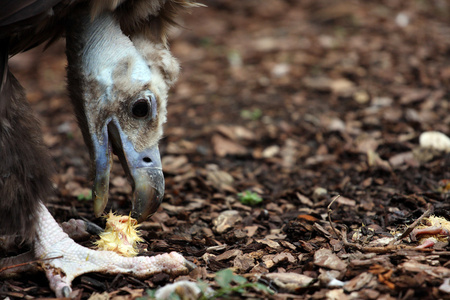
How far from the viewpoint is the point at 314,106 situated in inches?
244

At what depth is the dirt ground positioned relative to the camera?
2764 mm

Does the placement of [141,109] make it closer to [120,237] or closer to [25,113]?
[25,113]

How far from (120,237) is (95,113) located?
0.75 metres

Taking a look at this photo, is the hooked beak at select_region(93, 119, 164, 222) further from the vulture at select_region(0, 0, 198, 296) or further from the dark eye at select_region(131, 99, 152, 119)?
the dark eye at select_region(131, 99, 152, 119)

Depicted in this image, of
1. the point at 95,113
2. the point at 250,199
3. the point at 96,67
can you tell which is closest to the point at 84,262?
the point at 95,113

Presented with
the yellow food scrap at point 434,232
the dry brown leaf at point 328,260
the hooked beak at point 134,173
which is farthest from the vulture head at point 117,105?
the yellow food scrap at point 434,232

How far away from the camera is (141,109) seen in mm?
3186

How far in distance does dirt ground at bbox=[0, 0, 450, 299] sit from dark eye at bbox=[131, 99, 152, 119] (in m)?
0.53

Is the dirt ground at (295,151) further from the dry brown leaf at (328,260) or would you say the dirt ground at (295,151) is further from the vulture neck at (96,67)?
the vulture neck at (96,67)

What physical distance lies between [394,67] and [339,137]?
1.99 m

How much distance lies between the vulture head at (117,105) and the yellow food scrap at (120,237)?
88 millimetres

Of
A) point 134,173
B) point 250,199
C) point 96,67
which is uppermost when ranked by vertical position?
point 96,67

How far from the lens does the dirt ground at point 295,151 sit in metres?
2.76

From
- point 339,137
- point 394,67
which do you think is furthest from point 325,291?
point 394,67
